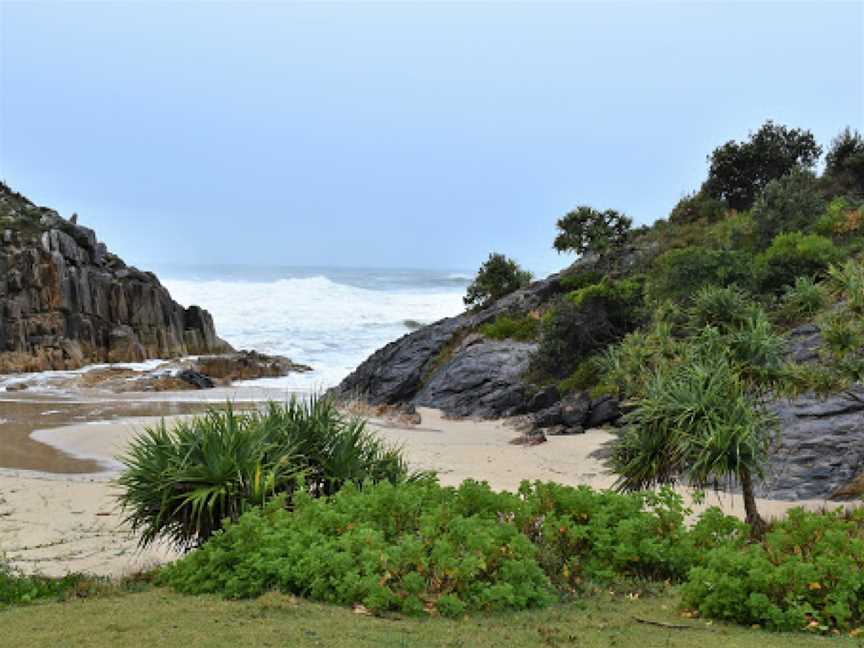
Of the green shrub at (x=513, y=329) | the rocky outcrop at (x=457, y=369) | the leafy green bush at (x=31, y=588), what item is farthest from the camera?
the green shrub at (x=513, y=329)

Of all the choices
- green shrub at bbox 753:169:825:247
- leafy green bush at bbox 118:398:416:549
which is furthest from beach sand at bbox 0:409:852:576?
green shrub at bbox 753:169:825:247

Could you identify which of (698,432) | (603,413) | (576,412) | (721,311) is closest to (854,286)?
(721,311)

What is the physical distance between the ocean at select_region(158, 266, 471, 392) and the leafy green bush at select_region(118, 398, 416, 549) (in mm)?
33555

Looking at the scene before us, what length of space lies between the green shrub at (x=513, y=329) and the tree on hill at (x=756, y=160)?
14594 mm

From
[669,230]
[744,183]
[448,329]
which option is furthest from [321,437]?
[744,183]

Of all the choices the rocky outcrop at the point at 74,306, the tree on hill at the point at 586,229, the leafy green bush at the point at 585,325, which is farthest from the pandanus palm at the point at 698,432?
the rocky outcrop at the point at 74,306

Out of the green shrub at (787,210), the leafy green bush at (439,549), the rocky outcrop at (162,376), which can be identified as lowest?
the leafy green bush at (439,549)

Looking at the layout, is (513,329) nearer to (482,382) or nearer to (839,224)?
(482,382)

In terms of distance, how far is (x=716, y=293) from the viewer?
12.3 m

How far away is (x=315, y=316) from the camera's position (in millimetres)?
78750

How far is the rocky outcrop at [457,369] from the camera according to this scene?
29812 millimetres

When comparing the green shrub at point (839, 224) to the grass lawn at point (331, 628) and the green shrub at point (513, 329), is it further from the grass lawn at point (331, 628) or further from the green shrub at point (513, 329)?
the grass lawn at point (331, 628)

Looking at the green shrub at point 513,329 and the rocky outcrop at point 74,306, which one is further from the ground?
the rocky outcrop at point 74,306

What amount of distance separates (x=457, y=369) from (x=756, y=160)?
20770 millimetres
